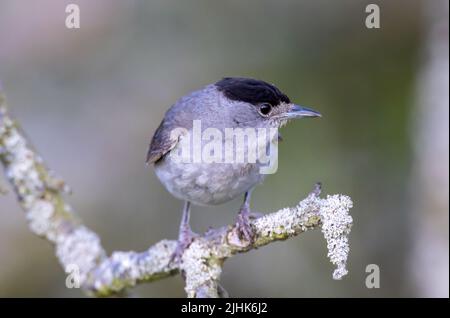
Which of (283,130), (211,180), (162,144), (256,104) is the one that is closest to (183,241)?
(211,180)

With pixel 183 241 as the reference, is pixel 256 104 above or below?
above

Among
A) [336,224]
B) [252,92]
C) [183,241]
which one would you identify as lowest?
[183,241]

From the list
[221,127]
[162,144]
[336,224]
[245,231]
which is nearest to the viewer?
[336,224]

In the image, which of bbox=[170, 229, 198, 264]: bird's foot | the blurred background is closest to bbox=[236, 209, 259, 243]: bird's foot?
bbox=[170, 229, 198, 264]: bird's foot

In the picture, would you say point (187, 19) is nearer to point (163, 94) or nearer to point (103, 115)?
point (163, 94)

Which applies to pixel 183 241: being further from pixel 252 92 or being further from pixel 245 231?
pixel 252 92

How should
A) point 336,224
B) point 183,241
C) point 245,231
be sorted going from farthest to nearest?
point 183,241 < point 245,231 < point 336,224

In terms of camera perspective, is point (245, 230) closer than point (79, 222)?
No
